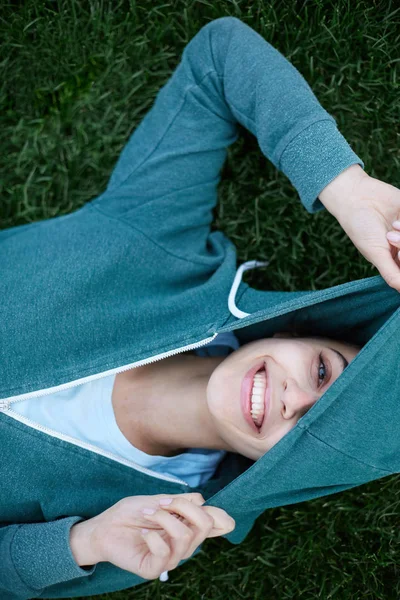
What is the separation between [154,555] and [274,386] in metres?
0.62

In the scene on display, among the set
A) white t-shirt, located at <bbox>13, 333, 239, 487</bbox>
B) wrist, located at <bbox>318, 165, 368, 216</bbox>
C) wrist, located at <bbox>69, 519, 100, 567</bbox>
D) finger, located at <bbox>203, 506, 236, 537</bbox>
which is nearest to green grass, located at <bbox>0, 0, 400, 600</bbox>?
white t-shirt, located at <bbox>13, 333, 239, 487</bbox>

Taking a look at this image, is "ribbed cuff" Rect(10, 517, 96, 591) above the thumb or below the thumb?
Result: below

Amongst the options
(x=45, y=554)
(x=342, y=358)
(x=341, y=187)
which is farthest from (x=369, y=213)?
(x=45, y=554)

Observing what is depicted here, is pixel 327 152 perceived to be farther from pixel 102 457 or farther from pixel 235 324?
pixel 102 457

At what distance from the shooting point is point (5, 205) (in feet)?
9.68

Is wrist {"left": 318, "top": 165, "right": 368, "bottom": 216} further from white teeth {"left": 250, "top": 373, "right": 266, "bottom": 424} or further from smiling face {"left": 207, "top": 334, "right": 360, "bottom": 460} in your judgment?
white teeth {"left": 250, "top": 373, "right": 266, "bottom": 424}

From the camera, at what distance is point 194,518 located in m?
1.60

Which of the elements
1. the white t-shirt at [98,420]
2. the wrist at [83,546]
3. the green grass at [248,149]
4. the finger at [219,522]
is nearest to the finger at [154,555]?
the finger at [219,522]

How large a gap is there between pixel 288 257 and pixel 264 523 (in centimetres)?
123

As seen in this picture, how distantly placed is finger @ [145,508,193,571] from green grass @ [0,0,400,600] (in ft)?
4.14

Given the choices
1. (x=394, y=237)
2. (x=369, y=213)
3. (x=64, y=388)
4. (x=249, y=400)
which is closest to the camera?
(x=394, y=237)

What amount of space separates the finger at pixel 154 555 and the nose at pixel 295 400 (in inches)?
20.7

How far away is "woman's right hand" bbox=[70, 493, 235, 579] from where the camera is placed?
162 cm

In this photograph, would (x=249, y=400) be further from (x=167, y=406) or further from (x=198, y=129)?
(x=198, y=129)
